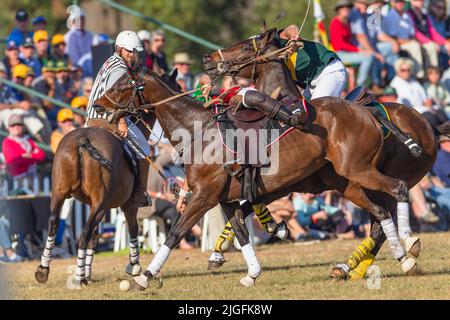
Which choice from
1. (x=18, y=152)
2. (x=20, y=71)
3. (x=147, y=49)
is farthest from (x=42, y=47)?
(x=18, y=152)

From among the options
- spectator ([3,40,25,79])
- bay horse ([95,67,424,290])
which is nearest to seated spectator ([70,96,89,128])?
spectator ([3,40,25,79])

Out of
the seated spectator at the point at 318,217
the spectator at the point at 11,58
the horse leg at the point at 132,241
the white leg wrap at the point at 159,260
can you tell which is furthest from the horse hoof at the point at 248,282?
the spectator at the point at 11,58

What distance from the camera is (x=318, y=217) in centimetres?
1661

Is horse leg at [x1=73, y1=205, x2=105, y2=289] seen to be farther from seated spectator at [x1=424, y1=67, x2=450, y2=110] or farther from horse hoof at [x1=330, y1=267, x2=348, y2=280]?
seated spectator at [x1=424, y1=67, x2=450, y2=110]

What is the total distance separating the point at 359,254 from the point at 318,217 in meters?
5.81

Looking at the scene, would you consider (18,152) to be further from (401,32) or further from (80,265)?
(401,32)

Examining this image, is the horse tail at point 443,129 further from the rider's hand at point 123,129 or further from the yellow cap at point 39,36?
the yellow cap at point 39,36

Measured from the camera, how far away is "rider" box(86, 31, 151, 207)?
11.4m

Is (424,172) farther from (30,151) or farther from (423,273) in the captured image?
(30,151)

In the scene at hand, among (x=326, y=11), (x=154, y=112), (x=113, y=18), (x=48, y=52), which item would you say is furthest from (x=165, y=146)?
(x=113, y=18)

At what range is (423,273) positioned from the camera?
1091cm

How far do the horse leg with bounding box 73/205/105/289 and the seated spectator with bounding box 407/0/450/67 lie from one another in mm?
10457

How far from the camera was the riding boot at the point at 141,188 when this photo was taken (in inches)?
469

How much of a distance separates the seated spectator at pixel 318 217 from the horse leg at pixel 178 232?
6381 mm
